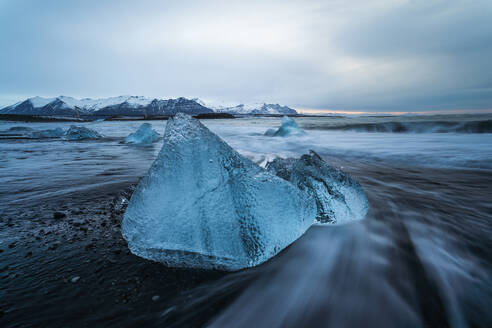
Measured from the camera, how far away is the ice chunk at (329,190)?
6.91 ft

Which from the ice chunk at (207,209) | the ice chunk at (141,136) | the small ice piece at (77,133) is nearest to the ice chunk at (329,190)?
the ice chunk at (207,209)

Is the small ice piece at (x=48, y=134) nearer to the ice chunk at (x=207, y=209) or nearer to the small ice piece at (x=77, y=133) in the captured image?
the small ice piece at (x=77, y=133)

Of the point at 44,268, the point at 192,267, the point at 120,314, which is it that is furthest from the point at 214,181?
the point at 44,268

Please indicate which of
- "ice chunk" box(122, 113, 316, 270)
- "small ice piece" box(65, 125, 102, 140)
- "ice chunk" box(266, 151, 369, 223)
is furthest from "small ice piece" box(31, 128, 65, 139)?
"ice chunk" box(266, 151, 369, 223)

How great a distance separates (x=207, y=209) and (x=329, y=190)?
4.24 feet

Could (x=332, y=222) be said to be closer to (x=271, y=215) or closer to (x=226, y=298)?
(x=271, y=215)

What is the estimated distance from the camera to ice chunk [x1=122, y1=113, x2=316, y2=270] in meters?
1.42

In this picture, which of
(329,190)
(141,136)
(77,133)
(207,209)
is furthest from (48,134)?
(329,190)

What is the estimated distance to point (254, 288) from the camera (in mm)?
1369

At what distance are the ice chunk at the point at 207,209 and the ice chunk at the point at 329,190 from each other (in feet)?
1.67

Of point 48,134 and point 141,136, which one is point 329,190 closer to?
point 141,136

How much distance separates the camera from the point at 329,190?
213 cm

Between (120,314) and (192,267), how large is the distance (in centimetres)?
46

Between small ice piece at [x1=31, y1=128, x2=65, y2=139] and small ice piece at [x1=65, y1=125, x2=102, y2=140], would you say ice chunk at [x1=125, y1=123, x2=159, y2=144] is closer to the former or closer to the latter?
small ice piece at [x1=65, y1=125, x2=102, y2=140]
